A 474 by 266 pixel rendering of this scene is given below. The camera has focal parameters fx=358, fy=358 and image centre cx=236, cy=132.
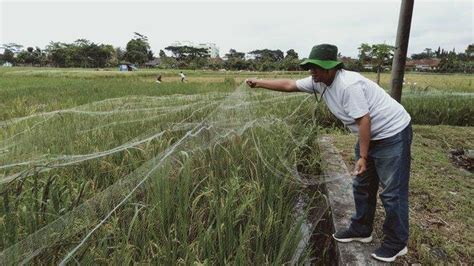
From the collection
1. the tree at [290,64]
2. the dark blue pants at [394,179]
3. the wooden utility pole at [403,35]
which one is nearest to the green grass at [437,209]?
the dark blue pants at [394,179]

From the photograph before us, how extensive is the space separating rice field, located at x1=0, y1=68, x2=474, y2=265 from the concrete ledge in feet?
0.38

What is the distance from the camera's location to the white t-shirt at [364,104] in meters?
1.72

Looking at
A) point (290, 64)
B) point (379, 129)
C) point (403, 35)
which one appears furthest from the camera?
point (290, 64)

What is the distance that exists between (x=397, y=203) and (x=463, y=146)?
2.92 m

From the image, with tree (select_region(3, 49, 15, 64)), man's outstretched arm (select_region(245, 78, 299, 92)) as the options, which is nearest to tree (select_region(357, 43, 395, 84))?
man's outstretched arm (select_region(245, 78, 299, 92))

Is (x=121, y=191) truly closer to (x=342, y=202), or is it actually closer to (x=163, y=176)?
(x=163, y=176)

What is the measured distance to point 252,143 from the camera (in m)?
3.09

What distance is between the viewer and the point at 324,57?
178 cm

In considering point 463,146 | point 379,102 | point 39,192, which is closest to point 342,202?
point 379,102

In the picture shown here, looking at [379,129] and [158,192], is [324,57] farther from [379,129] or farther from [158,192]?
[158,192]

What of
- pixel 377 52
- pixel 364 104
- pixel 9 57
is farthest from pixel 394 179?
pixel 9 57

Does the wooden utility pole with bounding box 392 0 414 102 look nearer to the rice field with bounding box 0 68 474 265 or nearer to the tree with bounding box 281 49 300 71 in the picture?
the tree with bounding box 281 49 300 71

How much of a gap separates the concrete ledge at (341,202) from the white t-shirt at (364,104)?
23.0 inches

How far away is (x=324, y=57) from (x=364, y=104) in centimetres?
30
